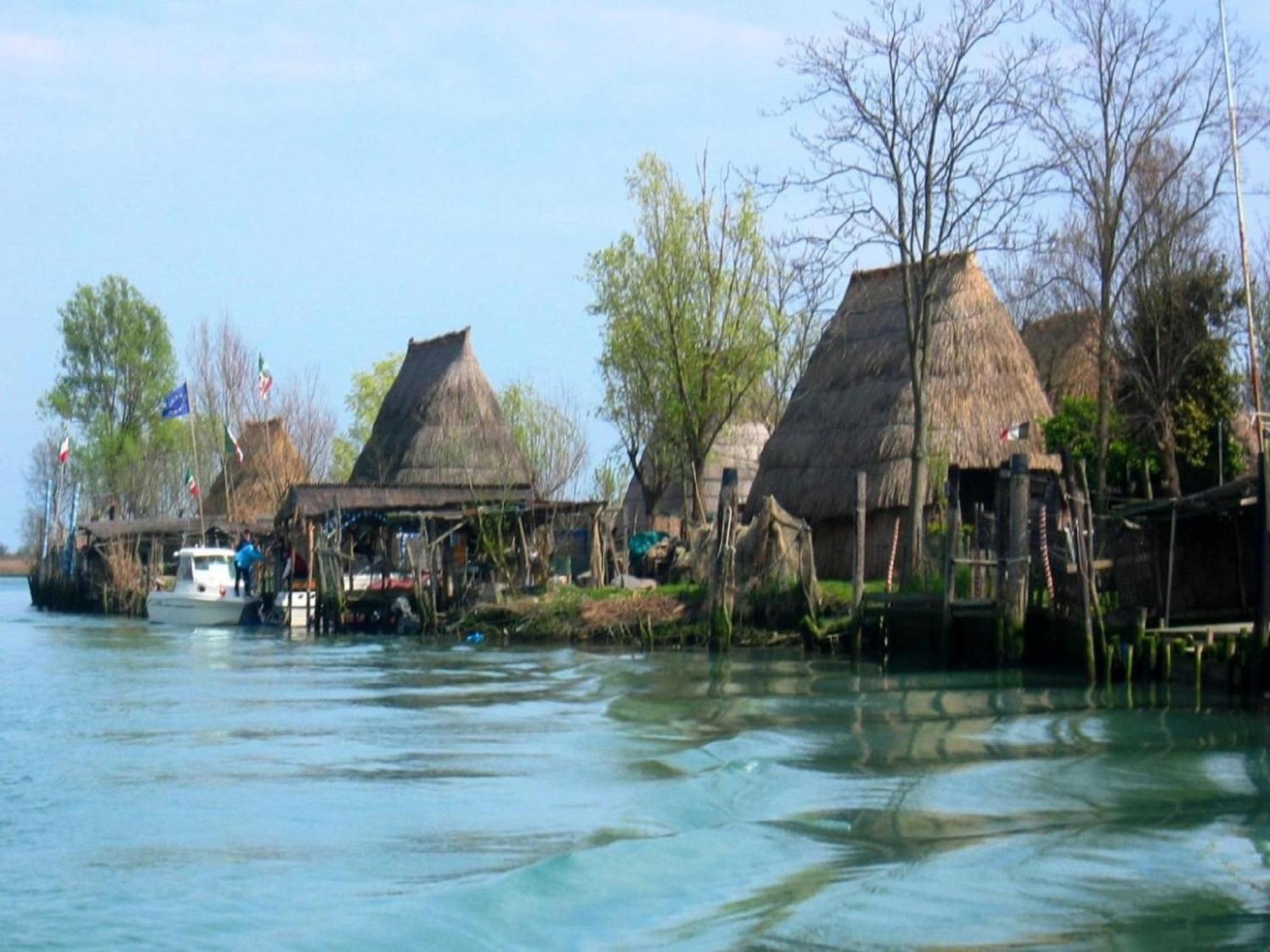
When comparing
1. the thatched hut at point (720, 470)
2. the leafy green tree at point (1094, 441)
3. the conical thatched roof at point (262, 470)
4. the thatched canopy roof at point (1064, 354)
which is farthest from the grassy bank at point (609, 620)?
the conical thatched roof at point (262, 470)

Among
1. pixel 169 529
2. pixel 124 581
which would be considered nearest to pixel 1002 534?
pixel 169 529

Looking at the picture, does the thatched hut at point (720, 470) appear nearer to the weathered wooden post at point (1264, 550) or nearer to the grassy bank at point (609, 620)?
the grassy bank at point (609, 620)

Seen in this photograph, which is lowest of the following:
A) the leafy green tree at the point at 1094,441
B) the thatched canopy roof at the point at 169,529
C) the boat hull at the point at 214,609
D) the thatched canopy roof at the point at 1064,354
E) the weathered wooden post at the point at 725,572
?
the boat hull at the point at 214,609

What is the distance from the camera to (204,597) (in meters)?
42.9

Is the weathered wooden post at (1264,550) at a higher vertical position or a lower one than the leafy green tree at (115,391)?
lower

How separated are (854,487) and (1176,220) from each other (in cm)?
884

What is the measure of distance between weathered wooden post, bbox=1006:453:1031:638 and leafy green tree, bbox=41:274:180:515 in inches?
2183

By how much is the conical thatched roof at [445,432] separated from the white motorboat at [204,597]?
6927 mm

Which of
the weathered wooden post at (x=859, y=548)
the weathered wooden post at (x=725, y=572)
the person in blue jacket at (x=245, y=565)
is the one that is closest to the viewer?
the weathered wooden post at (x=859, y=548)

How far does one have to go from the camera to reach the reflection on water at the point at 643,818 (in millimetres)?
10250

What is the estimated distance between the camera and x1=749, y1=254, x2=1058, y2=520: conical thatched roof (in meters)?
34.4

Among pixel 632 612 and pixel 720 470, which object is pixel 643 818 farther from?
pixel 720 470

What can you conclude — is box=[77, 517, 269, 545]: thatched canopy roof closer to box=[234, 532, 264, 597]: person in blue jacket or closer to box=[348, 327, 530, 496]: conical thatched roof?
box=[348, 327, 530, 496]: conical thatched roof

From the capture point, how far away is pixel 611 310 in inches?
1592
